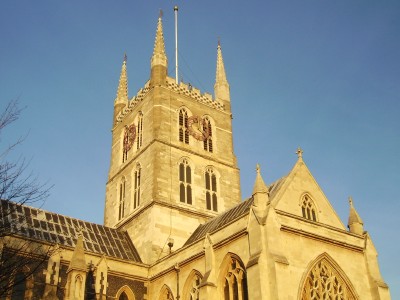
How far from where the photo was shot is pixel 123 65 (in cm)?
4888

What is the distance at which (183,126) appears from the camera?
1580 inches

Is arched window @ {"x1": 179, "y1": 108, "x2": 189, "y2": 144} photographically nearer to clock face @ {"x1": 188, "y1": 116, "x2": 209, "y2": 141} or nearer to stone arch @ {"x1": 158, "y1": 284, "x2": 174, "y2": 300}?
clock face @ {"x1": 188, "y1": 116, "x2": 209, "y2": 141}

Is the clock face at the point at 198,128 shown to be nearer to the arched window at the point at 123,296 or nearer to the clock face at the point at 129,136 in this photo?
the clock face at the point at 129,136

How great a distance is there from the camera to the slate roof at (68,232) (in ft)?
101

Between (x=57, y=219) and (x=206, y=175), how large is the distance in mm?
11494

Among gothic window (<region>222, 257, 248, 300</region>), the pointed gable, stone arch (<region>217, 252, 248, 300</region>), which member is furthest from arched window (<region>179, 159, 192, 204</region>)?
gothic window (<region>222, 257, 248, 300</region>)

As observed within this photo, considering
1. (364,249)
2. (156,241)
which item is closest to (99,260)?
(156,241)

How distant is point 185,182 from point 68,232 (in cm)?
917

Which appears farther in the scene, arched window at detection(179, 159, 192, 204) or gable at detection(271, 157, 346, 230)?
arched window at detection(179, 159, 192, 204)

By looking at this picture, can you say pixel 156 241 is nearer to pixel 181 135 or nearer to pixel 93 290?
pixel 93 290

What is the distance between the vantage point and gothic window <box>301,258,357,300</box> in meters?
24.6

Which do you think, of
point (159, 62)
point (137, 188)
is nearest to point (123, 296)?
point (137, 188)

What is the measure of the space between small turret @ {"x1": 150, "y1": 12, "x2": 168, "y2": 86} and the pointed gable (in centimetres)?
1565

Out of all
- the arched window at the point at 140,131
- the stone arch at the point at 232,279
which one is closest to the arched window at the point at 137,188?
the arched window at the point at 140,131
